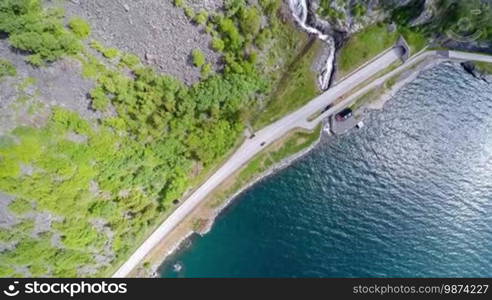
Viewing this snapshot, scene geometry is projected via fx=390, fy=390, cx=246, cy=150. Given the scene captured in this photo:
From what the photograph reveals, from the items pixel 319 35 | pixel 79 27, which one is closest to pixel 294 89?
pixel 319 35

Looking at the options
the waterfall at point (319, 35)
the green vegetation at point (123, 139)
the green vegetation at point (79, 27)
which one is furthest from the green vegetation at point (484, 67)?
the green vegetation at point (79, 27)

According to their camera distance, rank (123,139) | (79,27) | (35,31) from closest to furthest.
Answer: (35,31), (79,27), (123,139)

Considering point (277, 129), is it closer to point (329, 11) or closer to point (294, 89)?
point (294, 89)

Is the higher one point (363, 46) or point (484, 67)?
point (363, 46)

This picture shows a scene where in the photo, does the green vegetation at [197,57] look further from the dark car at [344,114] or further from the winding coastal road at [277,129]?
the dark car at [344,114]

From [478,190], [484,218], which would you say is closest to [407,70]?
[478,190]
